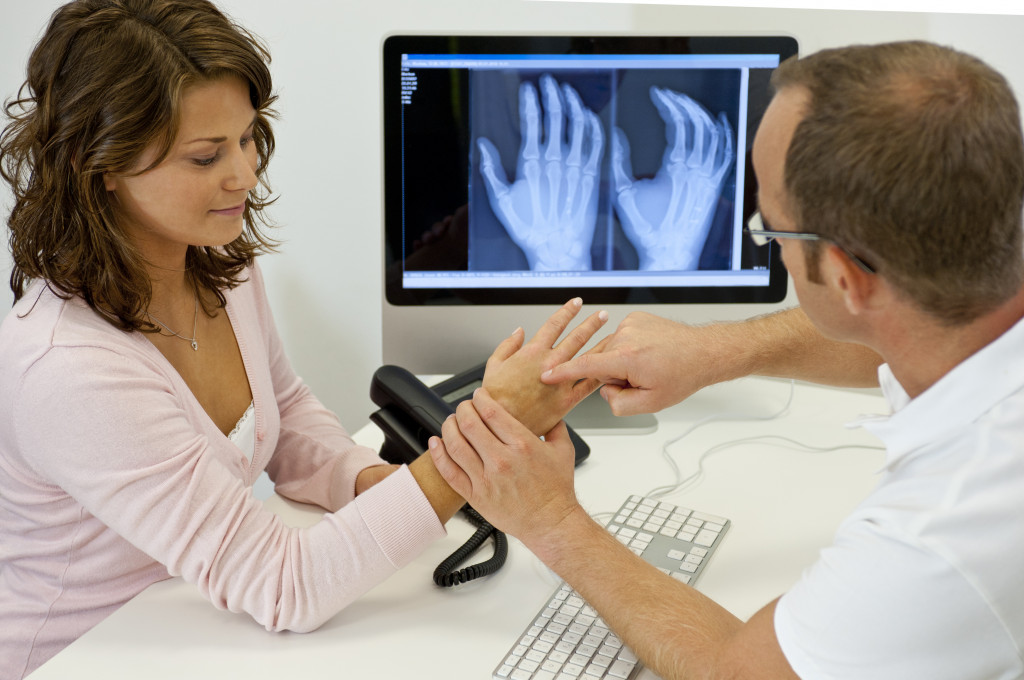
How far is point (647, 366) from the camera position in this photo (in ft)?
4.31

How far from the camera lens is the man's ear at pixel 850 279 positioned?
89cm

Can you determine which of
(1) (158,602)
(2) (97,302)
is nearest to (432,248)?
(2) (97,302)

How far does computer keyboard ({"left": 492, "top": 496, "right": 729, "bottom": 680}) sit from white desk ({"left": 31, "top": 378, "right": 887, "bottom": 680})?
3 centimetres

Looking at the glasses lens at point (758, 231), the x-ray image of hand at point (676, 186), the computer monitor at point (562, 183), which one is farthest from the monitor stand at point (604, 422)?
the glasses lens at point (758, 231)

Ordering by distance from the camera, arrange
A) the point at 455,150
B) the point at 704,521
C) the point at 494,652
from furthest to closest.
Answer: the point at 455,150
the point at 704,521
the point at 494,652

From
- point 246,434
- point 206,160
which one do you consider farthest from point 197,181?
point 246,434

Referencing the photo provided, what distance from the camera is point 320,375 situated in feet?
8.42

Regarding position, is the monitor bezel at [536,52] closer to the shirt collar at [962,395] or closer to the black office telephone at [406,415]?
the black office telephone at [406,415]

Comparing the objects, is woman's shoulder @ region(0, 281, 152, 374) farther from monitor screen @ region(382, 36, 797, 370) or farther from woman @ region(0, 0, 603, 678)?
monitor screen @ region(382, 36, 797, 370)

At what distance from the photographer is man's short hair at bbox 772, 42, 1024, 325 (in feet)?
2.63

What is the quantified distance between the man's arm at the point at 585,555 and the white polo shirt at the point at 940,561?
0.08 metres

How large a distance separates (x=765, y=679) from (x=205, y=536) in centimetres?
63

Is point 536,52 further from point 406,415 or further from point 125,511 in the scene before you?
point 125,511

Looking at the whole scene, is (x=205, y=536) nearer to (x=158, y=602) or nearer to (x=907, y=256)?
(x=158, y=602)
